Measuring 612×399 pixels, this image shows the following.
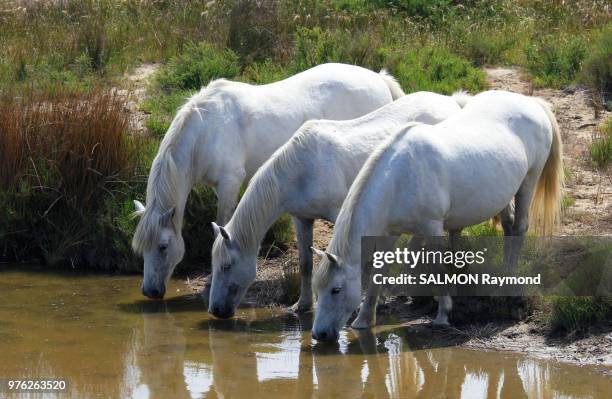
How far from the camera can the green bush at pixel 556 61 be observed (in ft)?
37.5

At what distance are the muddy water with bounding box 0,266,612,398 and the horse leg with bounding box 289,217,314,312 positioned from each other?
18 cm

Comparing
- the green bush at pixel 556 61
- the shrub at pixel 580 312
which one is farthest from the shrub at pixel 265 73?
the shrub at pixel 580 312

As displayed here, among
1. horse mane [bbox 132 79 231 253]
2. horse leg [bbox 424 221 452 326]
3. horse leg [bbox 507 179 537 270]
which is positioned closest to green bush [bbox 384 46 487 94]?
horse leg [bbox 507 179 537 270]

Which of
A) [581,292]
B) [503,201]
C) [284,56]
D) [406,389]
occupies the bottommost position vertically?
[406,389]

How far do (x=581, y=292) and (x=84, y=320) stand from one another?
11.3ft

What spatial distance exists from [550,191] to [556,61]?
378 centimetres

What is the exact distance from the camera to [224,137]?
27.1ft

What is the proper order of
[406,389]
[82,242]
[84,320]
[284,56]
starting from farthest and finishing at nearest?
[284,56]
[82,242]
[84,320]
[406,389]

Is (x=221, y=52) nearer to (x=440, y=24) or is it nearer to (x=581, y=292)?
(x=440, y=24)

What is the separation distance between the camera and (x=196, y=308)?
8172 mm

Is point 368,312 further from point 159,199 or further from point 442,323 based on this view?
point 159,199

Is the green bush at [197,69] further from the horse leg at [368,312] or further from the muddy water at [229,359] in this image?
the horse leg at [368,312]

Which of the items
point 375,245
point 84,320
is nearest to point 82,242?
point 84,320

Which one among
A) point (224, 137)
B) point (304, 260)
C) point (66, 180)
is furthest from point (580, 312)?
point (66, 180)
